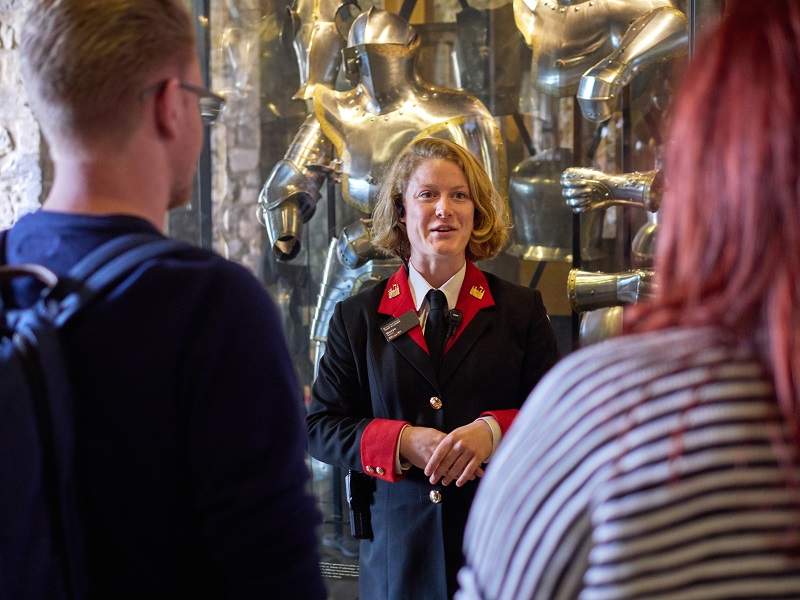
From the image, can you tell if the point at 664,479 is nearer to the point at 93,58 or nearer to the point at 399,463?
the point at 93,58

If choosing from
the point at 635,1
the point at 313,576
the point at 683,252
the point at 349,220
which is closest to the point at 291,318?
the point at 349,220

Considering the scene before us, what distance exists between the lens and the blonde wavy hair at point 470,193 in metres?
1.64

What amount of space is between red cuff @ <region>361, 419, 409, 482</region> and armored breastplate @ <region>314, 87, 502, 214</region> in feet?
3.99

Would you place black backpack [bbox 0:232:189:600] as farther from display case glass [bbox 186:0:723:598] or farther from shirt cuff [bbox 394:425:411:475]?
display case glass [bbox 186:0:723:598]

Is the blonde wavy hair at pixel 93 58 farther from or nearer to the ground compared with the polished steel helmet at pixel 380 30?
nearer to the ground

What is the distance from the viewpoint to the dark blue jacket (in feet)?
2.31

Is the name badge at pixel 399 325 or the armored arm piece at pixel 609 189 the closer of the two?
the name badge at pixel 399 325

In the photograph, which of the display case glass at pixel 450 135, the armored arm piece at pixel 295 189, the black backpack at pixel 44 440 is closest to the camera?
the black backpack at pixel 44 440

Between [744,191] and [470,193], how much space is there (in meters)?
1.13

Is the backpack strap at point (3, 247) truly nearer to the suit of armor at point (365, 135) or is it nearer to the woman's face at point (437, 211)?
the woman's face at point (437, 211)

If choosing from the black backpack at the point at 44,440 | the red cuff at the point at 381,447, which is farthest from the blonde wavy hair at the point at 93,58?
the red cuff at the point at 381,447

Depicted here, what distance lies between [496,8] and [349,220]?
69cm

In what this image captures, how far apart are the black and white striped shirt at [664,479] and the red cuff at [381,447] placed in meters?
0.87

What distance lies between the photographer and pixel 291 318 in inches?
118
